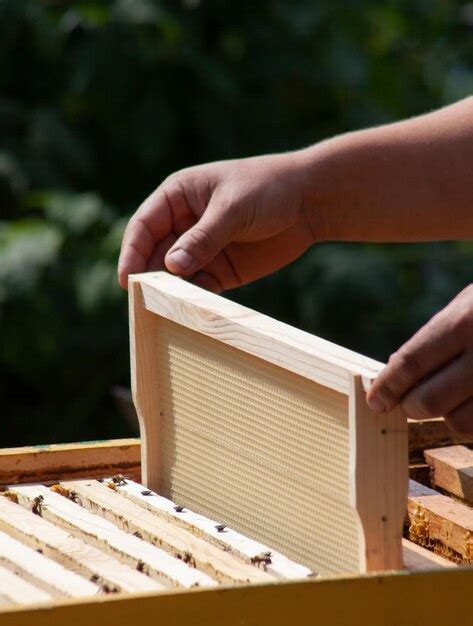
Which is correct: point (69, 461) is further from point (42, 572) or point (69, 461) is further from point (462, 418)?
point (462, 418)

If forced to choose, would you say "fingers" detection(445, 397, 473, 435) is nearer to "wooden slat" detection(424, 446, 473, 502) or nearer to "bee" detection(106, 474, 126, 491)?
"wooden slat" detection(424, 446, 473, 502)

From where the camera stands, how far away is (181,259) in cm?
290

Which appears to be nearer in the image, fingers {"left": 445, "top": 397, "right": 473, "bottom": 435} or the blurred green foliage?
fingers {"left": 445, "top": 397, "right": 473, "bottom": 435}

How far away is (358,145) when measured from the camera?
10.4 feet

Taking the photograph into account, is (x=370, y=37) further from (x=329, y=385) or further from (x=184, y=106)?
(x=329, y=385)

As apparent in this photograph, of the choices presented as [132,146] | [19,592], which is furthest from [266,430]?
[132,146]

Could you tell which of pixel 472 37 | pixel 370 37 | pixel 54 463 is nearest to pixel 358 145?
pixel 54 463

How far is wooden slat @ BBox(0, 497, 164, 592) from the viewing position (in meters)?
2.15

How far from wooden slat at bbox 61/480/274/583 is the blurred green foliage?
3.18m

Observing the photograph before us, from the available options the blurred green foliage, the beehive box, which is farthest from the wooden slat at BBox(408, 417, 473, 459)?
the blurred green foliage

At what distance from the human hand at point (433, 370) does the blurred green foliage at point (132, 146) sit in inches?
153

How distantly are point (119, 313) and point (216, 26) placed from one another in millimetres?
1927

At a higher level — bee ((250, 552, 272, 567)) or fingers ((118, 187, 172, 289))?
fingers ((118, 187, 172, 289))

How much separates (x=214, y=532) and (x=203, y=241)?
28.6 inches
